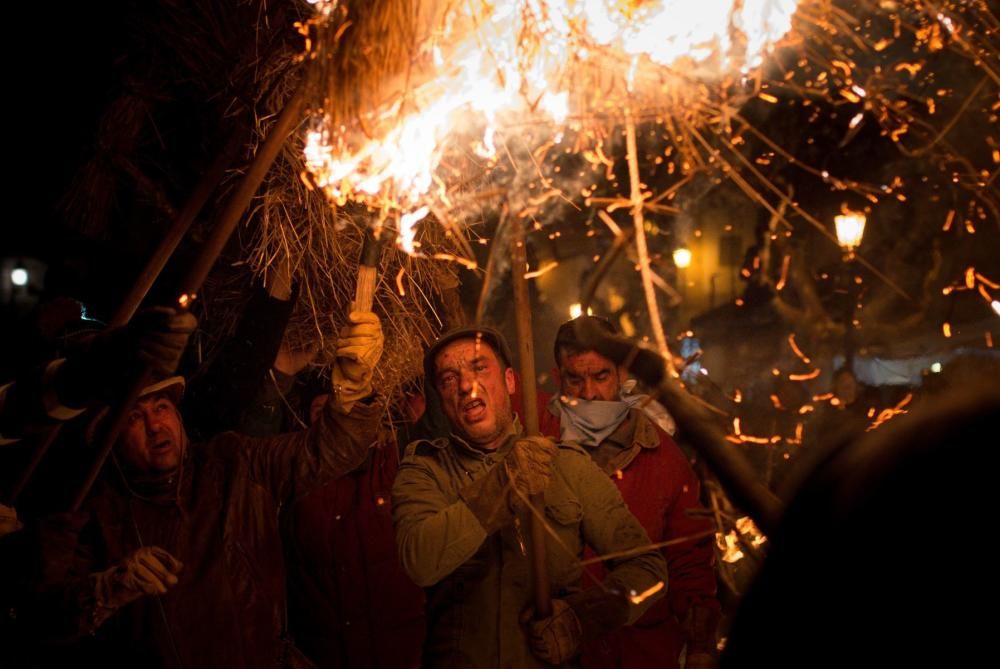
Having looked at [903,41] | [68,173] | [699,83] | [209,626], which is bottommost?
[209,626]

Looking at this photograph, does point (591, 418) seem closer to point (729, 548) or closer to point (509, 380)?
point (509, 380)

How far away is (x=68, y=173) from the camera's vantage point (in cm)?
427

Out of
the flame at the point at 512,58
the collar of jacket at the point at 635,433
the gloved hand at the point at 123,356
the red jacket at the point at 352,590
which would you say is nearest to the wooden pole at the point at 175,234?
the gloved hand at the point at 123,356

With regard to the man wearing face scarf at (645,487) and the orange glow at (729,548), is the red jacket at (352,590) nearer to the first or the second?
the man wearing face scarf at (645,487)

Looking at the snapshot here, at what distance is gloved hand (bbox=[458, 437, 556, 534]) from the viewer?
2.71 m

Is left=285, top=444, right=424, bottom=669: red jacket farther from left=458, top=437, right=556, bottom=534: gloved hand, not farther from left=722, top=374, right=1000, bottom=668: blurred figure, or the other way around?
left=722, top=374, right=1000, bottom=668: blurred figure

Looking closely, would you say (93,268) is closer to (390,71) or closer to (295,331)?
(295,331)

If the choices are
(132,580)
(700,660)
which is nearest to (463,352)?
(132,580)

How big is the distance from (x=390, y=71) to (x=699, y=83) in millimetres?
1296

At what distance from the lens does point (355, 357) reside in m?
3.20

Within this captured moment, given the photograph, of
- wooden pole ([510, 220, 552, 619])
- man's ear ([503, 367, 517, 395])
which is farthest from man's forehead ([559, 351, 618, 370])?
wooden pole ([510, 220, 552, 619])

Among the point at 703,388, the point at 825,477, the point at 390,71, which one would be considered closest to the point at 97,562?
the point at 390,71

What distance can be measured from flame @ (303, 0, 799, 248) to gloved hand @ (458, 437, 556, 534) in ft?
3.44

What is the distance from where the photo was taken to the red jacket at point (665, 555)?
3.17 m
